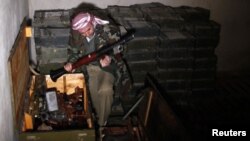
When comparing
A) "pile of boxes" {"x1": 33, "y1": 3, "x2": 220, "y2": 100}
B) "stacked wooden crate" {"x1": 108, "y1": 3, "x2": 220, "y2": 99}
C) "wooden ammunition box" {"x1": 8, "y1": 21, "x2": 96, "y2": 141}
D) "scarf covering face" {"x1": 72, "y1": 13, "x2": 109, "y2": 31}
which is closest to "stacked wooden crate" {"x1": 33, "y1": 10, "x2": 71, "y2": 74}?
"pile of boxes" {"x1": 33, "y1": 3, "x2": 220, "y2": 100}

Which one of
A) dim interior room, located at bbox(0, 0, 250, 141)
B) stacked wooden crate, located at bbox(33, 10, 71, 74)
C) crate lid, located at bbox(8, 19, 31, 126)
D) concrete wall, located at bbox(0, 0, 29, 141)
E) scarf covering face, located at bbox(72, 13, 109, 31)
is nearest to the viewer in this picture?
concrete wall, located at bbox(0, 0, 29, 141)

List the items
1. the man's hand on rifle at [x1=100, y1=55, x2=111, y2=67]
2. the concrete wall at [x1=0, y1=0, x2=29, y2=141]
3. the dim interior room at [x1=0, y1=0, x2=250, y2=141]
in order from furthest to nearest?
the dim interior room at [x1=0, y1=0, x2=250, y2=141]
the man's hand on rifle at [x1=100, y1=55, x2=111, y2=67]
the concrete wall at [x1=0, y1=0, x2=29, y2=141]

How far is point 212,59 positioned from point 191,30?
82 cm

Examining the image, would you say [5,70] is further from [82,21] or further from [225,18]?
[225,18]

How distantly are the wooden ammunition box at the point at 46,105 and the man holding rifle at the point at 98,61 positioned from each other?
0.89 feet

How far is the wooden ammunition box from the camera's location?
4.57 m

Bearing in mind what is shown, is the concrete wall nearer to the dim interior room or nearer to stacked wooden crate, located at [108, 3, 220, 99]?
the dim interior room

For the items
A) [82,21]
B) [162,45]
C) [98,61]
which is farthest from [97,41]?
[162,45]

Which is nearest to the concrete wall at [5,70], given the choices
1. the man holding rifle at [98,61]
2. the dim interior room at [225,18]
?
the man holding rifle at [98,61]

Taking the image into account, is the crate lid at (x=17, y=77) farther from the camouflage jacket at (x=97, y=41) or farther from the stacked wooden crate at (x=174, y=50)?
the stacked wooden crate at (x=174, y=50)

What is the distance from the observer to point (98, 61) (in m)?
6.04

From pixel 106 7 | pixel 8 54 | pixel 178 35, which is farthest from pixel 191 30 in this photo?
pixel 8 54

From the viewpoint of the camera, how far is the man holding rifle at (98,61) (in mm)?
5863

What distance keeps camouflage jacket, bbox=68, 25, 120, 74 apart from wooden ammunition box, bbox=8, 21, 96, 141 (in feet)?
A: 1.58
